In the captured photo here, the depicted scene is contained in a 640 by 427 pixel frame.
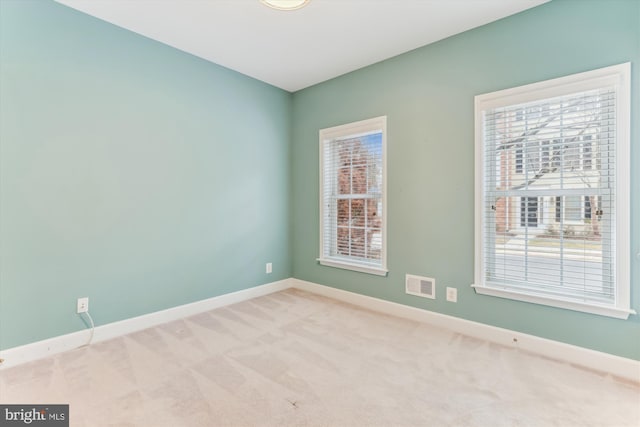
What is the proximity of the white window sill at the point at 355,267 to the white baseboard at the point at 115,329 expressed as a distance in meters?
0.89

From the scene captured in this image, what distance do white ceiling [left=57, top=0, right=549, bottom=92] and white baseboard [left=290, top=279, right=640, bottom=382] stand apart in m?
2.61

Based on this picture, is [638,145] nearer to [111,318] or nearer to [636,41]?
[636,41]

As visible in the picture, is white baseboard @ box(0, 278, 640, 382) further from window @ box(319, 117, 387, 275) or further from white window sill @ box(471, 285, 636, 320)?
window @ box(319, 117, 387, 275)

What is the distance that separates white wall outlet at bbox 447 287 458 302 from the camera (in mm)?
2703

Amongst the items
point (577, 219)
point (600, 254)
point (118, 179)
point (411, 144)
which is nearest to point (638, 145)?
point (577, 219)

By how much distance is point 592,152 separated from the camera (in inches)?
82.6

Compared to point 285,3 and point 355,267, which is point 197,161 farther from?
point 355,267

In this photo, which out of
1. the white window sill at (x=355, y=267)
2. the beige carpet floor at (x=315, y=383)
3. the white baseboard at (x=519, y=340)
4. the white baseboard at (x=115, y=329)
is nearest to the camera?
the beige carpet floor at (x=315, y=383)

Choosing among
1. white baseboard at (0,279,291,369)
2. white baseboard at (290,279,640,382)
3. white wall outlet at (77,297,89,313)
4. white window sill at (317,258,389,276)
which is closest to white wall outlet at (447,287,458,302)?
white baseboard at (290,279,640,382)

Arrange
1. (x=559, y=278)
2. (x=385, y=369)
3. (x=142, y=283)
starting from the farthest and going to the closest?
(x=142, y=283)
(x=559, y=278)
(x=385, y=369)

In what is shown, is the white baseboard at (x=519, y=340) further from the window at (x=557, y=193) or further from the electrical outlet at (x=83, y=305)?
the electrical outlet at (x=83, y=305)

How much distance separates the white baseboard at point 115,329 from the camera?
2099mm

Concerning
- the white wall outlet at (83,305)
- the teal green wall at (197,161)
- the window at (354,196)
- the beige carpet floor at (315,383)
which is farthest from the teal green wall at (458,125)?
the white wall outlet at (83,305)

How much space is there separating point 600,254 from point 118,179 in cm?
385
